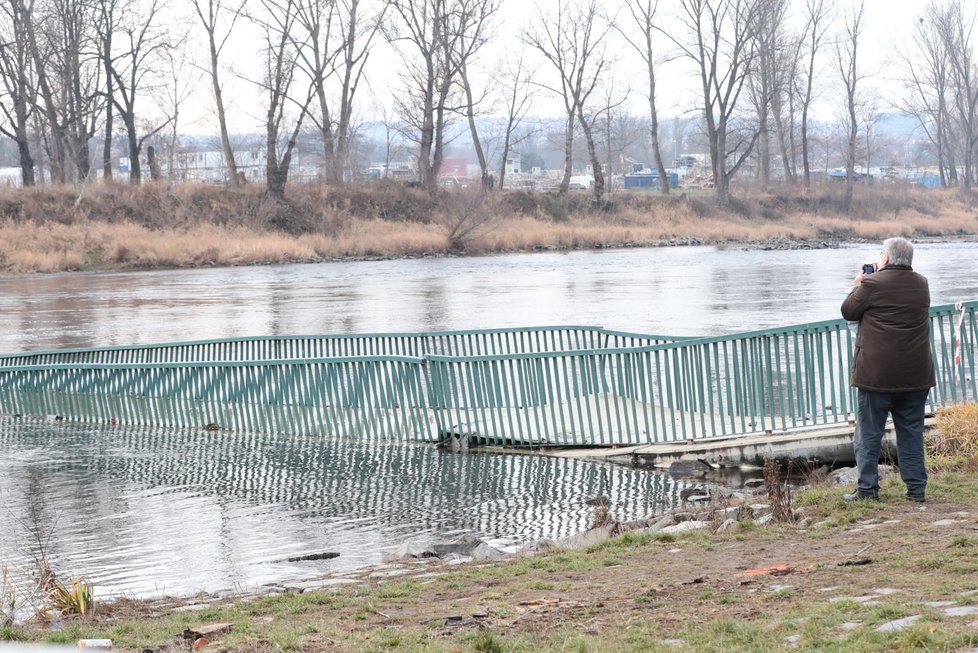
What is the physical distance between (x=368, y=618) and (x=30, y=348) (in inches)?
901

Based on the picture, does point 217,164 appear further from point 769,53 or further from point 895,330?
point 895,330

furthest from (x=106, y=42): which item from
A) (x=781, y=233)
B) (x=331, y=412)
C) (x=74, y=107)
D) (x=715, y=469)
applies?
(x=715, y=469)

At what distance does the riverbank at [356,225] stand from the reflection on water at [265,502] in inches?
1664

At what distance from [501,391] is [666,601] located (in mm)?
8477

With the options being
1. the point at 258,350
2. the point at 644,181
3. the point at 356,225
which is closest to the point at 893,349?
the point at 258,350

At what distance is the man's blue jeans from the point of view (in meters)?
8.67

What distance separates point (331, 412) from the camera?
16.1 metres

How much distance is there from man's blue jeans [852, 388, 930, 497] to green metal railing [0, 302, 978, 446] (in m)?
2.79

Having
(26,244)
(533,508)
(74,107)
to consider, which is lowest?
(533,508)

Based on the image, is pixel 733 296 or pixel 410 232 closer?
pixel 733 296

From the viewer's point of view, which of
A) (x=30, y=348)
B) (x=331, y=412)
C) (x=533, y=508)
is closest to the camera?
(x=533, y=508)

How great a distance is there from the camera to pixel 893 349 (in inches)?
335

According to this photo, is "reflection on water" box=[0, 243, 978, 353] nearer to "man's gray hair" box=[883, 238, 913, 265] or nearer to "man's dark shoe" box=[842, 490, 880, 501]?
"man's dark shoe" box=[842, 490, 880, 501]

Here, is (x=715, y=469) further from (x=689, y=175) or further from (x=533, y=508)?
(x=689, y=175)
